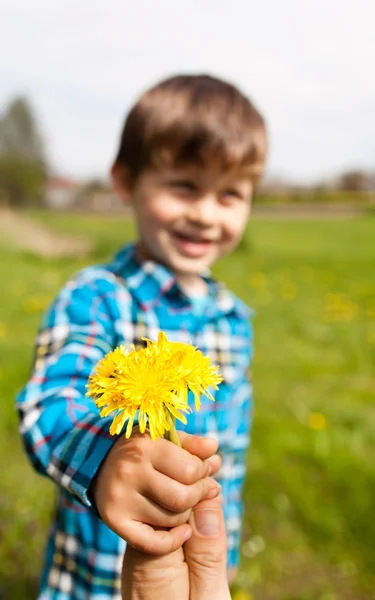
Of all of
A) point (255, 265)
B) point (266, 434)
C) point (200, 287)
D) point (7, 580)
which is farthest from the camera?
point (255, 265)

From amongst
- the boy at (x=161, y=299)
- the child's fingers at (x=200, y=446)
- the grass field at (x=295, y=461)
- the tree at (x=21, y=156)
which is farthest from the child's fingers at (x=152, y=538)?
the tree at (x=21, y=156)

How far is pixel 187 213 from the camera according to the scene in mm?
1701

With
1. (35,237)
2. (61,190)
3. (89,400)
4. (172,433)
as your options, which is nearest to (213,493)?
(172,433)

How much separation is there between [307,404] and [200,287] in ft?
6.80

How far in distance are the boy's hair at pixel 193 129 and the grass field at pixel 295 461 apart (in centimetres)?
159

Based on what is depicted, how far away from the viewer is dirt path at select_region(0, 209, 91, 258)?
15.8m

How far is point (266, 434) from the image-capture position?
321 cm

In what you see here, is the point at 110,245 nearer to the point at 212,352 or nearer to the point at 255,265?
the point at 255,265

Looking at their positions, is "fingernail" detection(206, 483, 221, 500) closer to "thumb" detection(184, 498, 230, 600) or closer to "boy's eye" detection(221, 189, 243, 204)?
"thumb" detection(184, 498, 230, 600)

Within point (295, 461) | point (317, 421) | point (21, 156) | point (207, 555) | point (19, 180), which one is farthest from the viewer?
point (21, 156)

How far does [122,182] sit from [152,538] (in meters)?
1.35

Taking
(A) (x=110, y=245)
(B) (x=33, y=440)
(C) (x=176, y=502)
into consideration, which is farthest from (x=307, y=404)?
(A) (x=110, y=245)

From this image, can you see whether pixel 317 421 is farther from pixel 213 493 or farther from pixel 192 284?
pixel 213 493

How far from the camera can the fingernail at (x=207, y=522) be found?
888 millimetres
